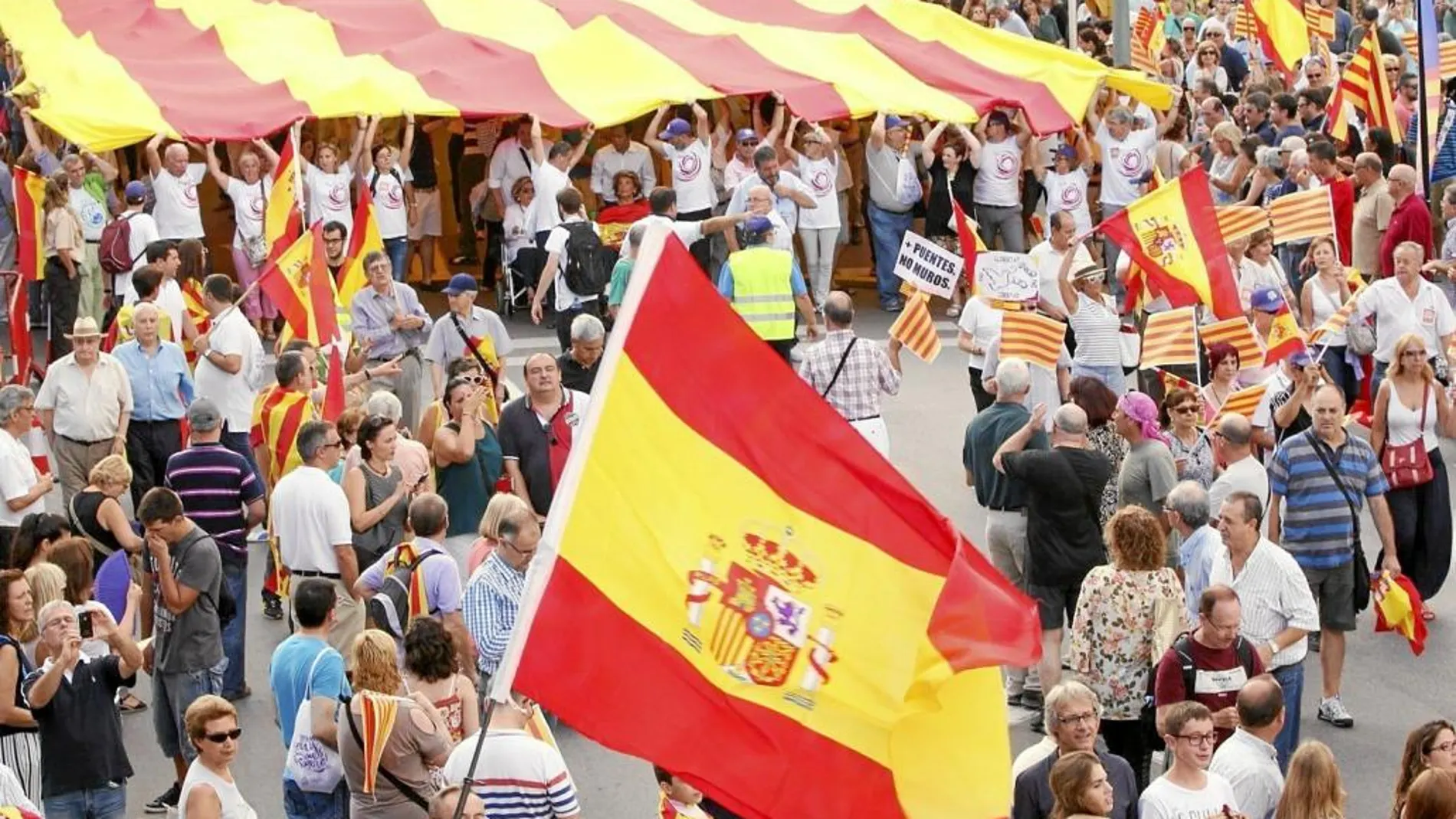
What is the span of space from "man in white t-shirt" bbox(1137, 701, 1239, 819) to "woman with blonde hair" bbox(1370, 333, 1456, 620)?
14.4ft

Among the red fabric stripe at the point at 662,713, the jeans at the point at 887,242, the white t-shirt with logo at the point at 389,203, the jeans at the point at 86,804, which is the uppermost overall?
the red fabric stripe at the point at 662,713

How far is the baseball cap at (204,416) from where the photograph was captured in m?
11.1

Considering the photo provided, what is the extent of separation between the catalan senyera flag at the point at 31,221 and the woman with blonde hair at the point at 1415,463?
999cm

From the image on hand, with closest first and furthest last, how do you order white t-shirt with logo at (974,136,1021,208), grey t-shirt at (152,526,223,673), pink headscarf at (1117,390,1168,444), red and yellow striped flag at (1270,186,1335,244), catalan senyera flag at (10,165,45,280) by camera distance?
grey t-shirt at (152,526,223,673) → pink headscarf at (1117,390,1168,444) → red and yellow striped flag at (1270,186,1335,244) → catalan senyera flag at (10,165,45,280) → white t-shirt with logo at (974,136,1021,208)

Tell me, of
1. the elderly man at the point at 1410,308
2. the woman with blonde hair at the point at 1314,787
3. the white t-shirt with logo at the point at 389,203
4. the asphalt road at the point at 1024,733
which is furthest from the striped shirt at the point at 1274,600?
the white t-shirt with logo at the point at 389,203

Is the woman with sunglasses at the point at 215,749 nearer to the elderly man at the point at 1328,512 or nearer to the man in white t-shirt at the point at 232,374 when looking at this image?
the elderly man at the point at 1328,512

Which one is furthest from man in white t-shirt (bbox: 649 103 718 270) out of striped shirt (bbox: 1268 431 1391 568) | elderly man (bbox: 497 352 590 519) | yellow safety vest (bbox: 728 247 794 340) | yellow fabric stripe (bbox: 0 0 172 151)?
striped shirt (bbox: 1268 431 1391 568)

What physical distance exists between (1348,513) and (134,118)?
10.9m

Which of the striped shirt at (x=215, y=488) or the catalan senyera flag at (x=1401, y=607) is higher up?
the striped shirt at (x=215, y=488)

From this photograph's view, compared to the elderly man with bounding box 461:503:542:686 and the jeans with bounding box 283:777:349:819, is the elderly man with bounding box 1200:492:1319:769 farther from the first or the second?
the jeans with bounding box 283:777:349:819

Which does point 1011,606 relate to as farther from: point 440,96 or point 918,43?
point 918,43

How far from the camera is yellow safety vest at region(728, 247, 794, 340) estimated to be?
1489 cm

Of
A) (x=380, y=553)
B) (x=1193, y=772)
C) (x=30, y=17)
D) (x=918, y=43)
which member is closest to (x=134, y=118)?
(x=30, y=17)

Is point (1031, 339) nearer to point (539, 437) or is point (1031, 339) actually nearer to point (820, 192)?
point (539, 437)
